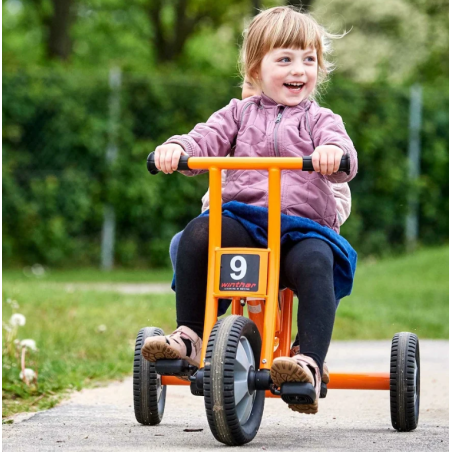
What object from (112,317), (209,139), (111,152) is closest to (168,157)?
(209,139)

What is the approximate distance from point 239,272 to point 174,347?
343mm

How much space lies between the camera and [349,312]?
26.0 ft

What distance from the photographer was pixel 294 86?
3.73 meters

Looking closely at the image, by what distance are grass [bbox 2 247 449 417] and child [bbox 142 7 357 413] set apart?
3.88 feet

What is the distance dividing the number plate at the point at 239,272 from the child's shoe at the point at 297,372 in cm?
31

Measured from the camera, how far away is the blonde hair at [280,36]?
371 cm

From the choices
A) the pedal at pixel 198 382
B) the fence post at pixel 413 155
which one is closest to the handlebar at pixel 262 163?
the pedal at pixel 198 382

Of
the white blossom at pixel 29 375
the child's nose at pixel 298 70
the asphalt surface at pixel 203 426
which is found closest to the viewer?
the asphalt surface at pixel 203 426

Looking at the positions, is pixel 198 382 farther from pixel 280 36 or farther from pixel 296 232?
pixel 280 36

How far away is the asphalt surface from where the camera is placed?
322cm

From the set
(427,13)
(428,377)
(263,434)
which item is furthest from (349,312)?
(427,13)

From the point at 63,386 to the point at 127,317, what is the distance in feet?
7.71

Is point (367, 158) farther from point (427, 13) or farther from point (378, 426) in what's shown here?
point (427, 13)

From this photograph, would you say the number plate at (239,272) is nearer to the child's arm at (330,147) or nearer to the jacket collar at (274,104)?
the child's arm at (330,147)
